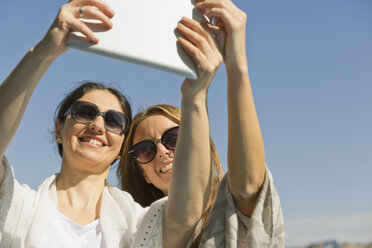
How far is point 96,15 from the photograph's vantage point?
1682 millimetres

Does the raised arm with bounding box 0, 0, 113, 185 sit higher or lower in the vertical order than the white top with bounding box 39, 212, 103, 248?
higher

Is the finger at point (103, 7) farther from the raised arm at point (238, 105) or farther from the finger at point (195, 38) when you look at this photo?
the raised arm at point (238, 105)

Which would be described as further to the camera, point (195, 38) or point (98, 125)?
point (98, 125)

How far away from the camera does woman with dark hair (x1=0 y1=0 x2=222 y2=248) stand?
5.76 feet

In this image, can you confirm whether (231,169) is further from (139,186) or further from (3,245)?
(139,186)

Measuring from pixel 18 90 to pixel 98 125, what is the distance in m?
0.76

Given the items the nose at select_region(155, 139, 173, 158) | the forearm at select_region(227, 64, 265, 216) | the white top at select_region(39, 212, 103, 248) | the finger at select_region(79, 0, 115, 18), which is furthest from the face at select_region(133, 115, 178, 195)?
the finger at select_region(79, 0, 115, 18)

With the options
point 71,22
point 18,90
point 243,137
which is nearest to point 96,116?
point 18,90

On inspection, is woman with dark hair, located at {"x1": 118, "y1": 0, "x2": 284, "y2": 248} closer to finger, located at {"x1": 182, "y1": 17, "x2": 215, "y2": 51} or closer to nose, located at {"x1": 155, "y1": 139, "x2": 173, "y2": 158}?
finger, located at {"x1": 182, "y1": 17, "x2": 215, "y2": 51}

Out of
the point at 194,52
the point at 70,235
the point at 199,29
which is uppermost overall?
the point at 199,29

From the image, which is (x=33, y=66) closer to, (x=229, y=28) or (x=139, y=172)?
(x=229, y=28)

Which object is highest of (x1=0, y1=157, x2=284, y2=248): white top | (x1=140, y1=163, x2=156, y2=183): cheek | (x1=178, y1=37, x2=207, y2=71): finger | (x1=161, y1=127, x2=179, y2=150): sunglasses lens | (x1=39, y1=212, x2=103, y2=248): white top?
(x1=178, y1=37, x2=207, y2=71): finger

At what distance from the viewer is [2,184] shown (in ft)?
6.55

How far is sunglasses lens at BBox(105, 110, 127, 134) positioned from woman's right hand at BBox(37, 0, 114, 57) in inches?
32.6
